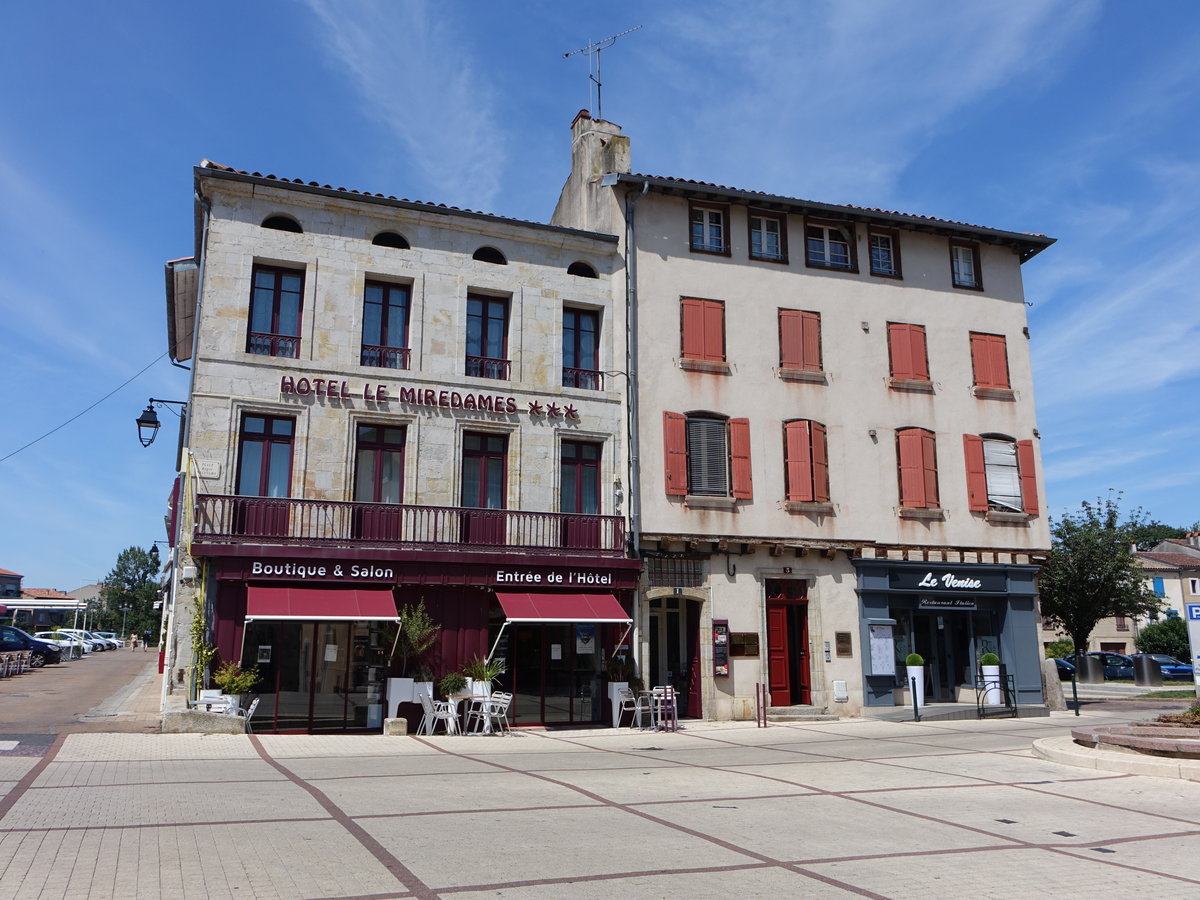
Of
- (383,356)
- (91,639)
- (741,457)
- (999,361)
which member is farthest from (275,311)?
(91,639)

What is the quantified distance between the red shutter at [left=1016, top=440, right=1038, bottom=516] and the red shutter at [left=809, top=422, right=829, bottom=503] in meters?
5.10

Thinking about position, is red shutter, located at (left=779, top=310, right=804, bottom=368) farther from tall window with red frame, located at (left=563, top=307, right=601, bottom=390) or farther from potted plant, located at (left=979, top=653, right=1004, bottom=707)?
potted plant, located at (left=979, top=653, right=1004, bottom=707)

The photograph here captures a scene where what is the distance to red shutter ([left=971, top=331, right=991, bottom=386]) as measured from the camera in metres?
22.5

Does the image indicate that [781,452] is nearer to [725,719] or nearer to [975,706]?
[725,719]

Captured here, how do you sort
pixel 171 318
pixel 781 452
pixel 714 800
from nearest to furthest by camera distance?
1. pixel 714 800
2. pixel 781 452
3. pixel 171 318

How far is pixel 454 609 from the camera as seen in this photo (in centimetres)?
1742

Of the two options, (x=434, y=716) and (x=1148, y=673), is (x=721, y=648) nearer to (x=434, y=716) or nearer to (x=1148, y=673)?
(x=434, y=716)

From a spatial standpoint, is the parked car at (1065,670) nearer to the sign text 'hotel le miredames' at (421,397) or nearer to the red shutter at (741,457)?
the red shutter at (741,457)

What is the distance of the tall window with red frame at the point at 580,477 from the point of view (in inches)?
753

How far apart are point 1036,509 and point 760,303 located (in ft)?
26.6

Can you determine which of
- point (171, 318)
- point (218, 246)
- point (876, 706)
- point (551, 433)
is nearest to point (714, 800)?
point (551, 433)

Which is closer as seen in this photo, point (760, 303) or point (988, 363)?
point (760, 303)

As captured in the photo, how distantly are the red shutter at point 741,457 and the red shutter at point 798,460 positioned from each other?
0.94 m

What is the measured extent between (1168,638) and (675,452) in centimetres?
3686
